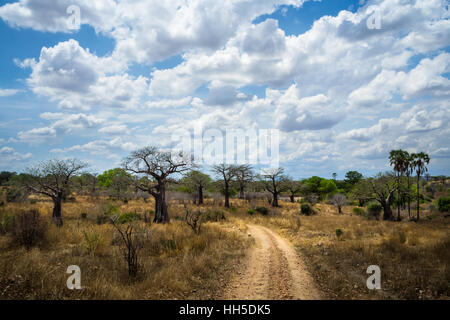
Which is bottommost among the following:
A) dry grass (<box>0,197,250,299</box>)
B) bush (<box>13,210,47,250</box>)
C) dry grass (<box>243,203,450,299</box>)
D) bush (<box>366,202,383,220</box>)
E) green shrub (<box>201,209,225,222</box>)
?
bush (<box>366,202,383,220</box>)

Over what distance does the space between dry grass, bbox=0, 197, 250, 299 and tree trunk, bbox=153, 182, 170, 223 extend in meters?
8.43

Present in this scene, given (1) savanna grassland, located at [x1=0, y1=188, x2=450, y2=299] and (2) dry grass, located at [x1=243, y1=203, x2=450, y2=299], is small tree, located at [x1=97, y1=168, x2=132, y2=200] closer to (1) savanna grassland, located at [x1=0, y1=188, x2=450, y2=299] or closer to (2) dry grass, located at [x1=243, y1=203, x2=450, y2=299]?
(1) savanna grassland, located at [x1=0, y1=188, x2=450, y2=299]

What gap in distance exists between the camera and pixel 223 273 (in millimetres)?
8398

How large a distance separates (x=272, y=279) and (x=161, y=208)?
15.0 meters

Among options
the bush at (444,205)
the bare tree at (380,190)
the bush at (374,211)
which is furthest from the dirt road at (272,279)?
the bush at (444,205)

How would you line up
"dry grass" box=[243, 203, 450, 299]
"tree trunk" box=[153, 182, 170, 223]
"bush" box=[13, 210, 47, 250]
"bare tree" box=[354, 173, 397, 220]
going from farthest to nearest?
"bare tree" box=[354, 173, 397, 220] → "tree trunk" box=[153, 182, 170, 223] → "bush" box=[13, 210, 47, 250] → "dry grass" box=[243, 203, 450, 299]

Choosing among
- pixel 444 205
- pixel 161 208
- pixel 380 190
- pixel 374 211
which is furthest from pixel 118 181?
pixel 444 205

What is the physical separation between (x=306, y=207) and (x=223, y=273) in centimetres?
2864

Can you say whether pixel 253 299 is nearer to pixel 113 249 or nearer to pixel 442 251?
pixel 113 249

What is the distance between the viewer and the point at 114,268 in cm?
801

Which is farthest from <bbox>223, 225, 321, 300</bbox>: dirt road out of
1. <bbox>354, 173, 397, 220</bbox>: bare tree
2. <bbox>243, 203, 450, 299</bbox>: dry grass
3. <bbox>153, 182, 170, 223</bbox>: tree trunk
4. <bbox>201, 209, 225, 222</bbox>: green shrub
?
<bbox>354, 173, 397, 220</bbox>: bare tree

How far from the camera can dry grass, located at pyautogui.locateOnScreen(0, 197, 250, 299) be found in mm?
6133

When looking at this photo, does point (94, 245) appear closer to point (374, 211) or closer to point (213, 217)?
point (213, 217)
